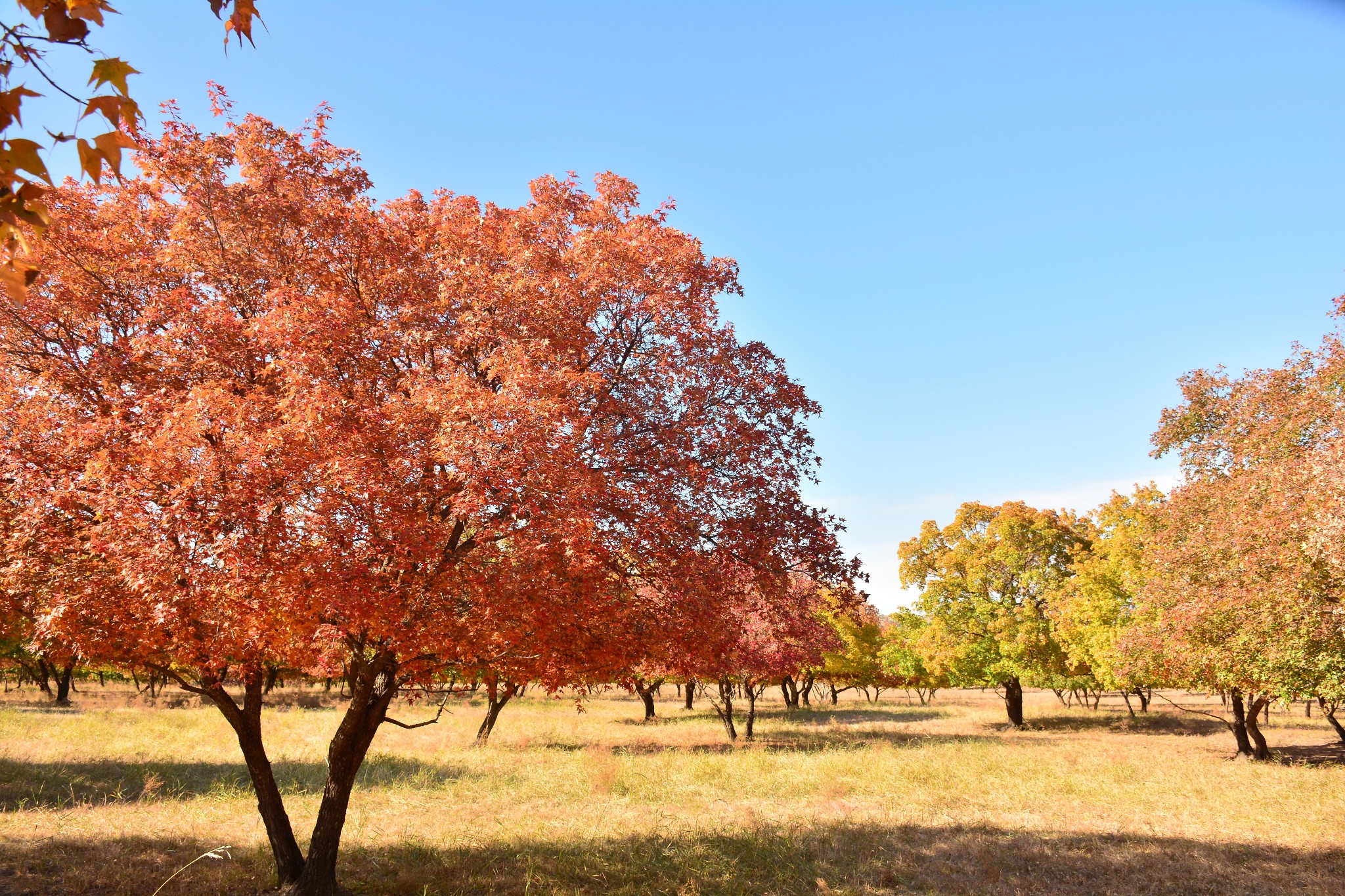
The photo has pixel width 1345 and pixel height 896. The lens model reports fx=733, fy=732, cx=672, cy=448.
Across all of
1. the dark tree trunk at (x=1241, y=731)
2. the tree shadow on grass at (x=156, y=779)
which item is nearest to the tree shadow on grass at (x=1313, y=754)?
the dark tree trunk at (x=1241, y=731)

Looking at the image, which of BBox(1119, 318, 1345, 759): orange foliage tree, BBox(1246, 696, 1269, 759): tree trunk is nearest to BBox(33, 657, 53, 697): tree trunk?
BBox(1119, 318, 1345, 759): orange foliage tree

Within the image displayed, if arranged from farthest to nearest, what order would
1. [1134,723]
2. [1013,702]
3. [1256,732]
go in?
1. [1013,702]
2. [1134,723]
3. [1256,732]

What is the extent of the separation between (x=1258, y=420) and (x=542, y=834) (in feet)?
69.3

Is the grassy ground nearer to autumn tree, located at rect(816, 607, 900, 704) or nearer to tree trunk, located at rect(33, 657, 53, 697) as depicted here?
autumn tree, located at rect(816, 607, 900, 704)

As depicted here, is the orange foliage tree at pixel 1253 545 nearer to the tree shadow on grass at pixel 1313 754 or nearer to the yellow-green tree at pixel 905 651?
the tree shadow on grass at pixel 1313 754

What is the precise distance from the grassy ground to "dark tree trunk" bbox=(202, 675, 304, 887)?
77 centimetres

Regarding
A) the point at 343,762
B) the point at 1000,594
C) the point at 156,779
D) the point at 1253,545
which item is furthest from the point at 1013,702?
the point at 343,762

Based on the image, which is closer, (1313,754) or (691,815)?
(691,815)

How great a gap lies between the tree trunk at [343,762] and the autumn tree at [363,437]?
0.05 meters

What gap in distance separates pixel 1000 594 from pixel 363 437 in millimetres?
43455

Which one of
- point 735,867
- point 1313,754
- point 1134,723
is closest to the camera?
point 735,867

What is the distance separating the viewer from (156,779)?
18656 mm

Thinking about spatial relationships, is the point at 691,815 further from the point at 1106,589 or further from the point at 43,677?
the point at 43,677

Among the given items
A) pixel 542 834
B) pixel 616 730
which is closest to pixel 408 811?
pixel 542 834
